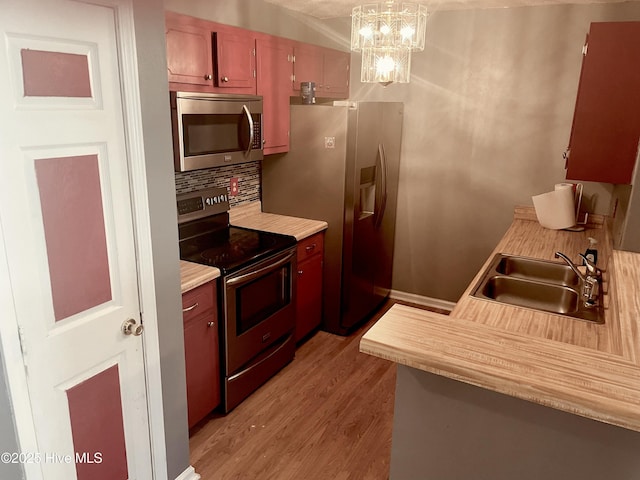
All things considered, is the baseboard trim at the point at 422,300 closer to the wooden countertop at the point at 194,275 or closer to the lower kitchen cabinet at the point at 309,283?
the lower kitchen cabinet at the point at 309,283

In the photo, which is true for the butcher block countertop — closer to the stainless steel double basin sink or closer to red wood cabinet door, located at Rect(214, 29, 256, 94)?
the stainless steel double basin sink

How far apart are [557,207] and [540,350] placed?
232 centimetres

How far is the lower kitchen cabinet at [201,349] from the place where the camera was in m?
2.33

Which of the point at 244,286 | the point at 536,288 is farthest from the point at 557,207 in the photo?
the point at 244,286

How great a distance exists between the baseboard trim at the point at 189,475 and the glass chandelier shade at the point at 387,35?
2.23m

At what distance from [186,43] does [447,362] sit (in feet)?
6.61

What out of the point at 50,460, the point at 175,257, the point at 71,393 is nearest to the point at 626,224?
the point at 175,257

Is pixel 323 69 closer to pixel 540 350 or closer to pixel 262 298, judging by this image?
pixel 262 298

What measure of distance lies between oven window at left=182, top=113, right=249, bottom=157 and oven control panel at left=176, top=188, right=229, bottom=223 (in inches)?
17.5

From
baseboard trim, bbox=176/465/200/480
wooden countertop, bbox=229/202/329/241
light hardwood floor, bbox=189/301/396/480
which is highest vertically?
wooden countertop, bbox=229/202/329/241

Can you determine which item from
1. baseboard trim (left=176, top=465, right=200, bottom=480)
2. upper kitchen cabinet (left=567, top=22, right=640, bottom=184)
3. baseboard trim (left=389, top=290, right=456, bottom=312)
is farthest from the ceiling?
baseboard trim (left=176, top=465, right=200, bottom=480)

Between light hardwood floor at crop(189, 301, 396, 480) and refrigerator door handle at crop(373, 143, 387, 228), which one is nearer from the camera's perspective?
light hardwood floor at crop(189, 301, 396, 480)

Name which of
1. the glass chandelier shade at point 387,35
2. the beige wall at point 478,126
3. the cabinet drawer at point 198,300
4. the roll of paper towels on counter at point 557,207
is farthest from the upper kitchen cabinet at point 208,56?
the roll of paper towels on counter at point 557,207

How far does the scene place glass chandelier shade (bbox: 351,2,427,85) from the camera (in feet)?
8.09
